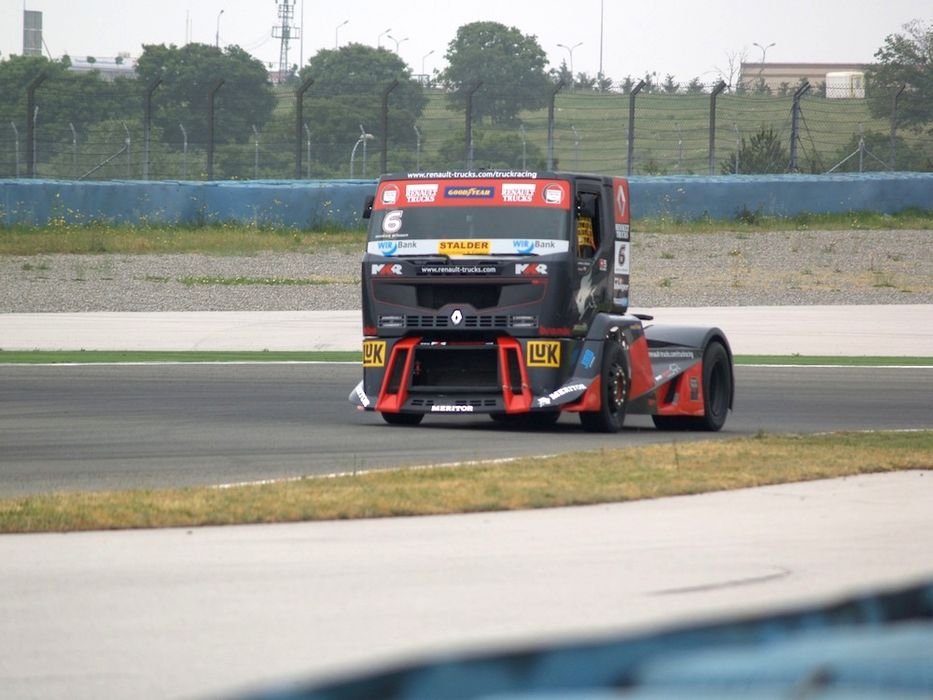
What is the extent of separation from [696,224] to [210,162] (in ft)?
36.4

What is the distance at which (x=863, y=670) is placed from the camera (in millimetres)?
2414

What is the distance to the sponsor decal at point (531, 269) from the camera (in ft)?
46.8

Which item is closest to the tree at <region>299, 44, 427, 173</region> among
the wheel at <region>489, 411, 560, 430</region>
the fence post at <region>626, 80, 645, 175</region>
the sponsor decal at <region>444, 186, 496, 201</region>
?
the fence post at <region>626, 80, 645, 175</region>

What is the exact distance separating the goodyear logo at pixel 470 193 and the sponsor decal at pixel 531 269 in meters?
0.75

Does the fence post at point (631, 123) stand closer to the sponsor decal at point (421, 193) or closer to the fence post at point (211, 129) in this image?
the fence post at point (211, 129)

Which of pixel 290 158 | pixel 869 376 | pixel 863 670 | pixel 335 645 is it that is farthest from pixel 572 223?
pixel 290 158

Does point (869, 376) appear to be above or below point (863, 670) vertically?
below

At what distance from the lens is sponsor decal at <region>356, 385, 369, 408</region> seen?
14.7 metres

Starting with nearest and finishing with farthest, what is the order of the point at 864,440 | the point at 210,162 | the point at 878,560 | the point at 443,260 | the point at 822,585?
the point at 822,585 < the point at 878,560 < the point at 864,440 < the point at 443,260 < the point at 210,162

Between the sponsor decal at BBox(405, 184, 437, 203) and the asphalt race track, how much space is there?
6.78 ft

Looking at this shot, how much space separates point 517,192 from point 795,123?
24.8 meters

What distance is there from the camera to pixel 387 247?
14.8 meters

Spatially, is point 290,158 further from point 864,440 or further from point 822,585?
point 822,585

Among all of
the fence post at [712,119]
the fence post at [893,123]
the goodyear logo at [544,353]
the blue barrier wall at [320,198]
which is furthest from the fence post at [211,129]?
the goodyear logo at [544,353]
